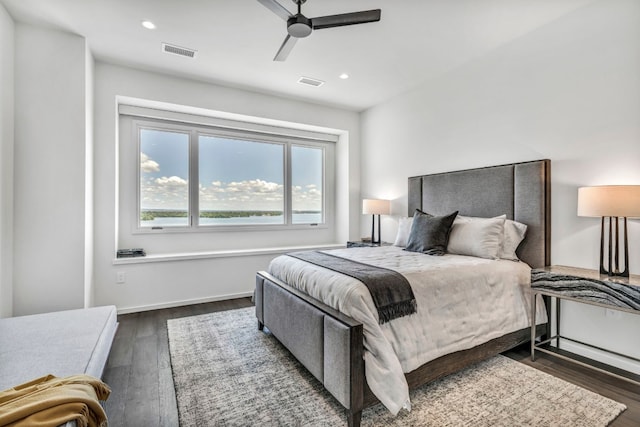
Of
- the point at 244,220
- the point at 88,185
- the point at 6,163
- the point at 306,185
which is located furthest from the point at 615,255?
the point at 6,163

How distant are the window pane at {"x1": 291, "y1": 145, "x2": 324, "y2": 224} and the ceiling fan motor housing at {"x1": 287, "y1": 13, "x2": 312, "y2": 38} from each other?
9.76ft

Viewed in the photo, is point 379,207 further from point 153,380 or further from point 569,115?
point 153,380

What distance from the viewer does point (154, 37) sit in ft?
9.82

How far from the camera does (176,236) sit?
423cm

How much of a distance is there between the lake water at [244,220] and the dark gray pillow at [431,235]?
240 centimetres

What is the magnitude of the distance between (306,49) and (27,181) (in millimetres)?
2907

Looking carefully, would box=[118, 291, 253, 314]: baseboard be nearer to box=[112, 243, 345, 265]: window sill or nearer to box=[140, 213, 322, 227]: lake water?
box=[112, 243, 345, 265]: window sill

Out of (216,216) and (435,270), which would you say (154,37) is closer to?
(216,216)

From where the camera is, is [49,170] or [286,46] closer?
[286,46]

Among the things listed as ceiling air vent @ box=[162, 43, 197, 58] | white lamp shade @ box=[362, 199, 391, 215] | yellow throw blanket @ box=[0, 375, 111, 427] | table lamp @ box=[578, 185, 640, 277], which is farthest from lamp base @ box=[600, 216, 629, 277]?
ceiling air vent @ box=[162, 43, 197, 58]

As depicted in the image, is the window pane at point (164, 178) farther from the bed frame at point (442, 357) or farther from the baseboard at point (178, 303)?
the bed frame at point (442, 357)

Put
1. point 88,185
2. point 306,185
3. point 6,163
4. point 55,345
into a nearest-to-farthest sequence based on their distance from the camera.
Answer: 1. point 55,345
2. point 6,163
3. point 88,185
4. point 306,185

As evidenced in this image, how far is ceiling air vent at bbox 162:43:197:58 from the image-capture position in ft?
10.3

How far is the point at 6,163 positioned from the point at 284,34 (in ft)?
8.81
